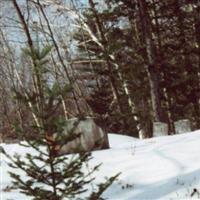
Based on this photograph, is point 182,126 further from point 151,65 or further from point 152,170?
point 152,170

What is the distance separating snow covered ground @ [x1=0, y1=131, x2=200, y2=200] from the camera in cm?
689

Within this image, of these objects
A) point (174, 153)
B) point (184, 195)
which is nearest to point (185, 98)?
point (174, 153)

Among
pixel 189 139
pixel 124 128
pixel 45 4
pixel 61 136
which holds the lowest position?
pixel 124 128

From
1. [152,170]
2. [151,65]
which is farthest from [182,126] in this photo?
[152,170]

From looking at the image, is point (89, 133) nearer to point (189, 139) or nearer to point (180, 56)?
point (189, 139)

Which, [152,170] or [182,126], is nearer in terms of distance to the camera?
[152,170]

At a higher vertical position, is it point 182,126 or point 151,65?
point 151,65

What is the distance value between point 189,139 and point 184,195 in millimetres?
3507

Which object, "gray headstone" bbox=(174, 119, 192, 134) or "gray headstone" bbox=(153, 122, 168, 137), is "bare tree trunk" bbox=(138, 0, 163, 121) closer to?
"gray headstone" bbox=(174, 119, 192, 134)

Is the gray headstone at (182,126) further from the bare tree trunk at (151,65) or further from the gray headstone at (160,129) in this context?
the gray headstone at (160,129)

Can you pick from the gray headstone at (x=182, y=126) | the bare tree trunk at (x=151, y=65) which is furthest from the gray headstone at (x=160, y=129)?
the gray headstone at (x=182, y=126)

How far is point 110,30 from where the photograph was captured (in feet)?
79.5

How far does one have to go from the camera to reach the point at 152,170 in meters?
7.87

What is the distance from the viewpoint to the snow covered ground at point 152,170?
6888 mm
